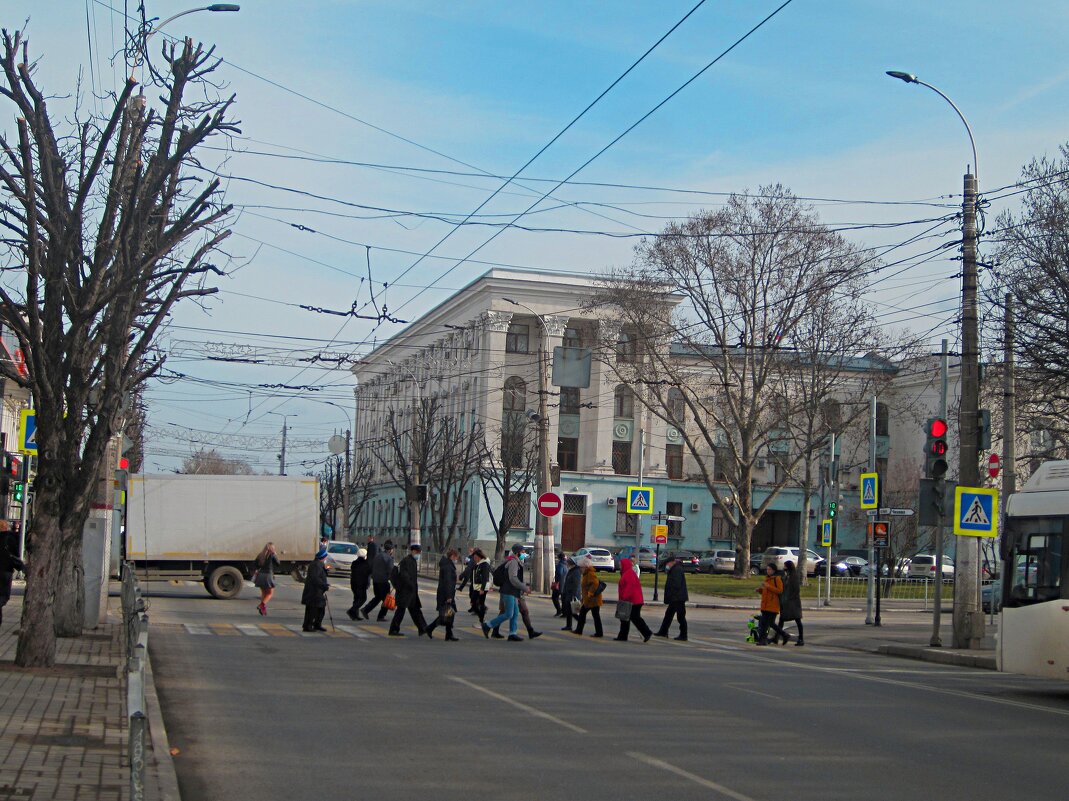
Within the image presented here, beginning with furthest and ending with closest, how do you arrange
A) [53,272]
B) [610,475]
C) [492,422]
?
1. [610,475]
2. [492,422]
3. [53,272]

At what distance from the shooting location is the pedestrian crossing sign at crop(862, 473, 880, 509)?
3238cm

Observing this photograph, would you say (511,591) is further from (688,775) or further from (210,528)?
(688,775)

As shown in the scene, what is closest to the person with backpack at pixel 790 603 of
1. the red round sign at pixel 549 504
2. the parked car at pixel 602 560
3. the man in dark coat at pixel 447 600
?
the man in dark coat at pixel 447 600

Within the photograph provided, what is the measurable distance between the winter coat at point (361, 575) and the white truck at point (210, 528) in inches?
249

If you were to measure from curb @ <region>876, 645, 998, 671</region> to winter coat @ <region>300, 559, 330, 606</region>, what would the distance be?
34.1 feet

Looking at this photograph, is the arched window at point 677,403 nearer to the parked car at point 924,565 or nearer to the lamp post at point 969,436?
the parked car at point 924,565

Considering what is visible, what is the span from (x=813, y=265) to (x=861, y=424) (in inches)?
444

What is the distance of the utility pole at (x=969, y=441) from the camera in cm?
2331

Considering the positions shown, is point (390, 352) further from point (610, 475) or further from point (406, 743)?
point (406, 743)

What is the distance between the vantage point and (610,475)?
73.4m

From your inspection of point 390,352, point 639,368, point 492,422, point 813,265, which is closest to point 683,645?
point 813,265

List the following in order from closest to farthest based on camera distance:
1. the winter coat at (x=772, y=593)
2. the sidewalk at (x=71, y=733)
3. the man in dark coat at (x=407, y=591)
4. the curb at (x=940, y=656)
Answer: the sidewalk at (x=71, y=733)
the curb at (x=940, y=656)
the man in dark coat at (x=407, y=591)
the winter coat at (x=772, y=593)

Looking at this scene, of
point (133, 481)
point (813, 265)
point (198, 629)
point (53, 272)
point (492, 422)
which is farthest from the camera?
point (492, 422)

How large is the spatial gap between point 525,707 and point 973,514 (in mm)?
12167
